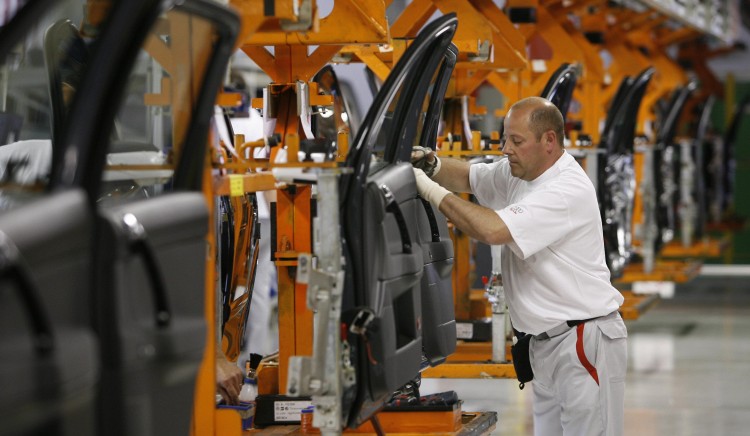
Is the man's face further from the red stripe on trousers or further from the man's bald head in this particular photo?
the red stripe on trousers

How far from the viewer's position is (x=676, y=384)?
376 inches

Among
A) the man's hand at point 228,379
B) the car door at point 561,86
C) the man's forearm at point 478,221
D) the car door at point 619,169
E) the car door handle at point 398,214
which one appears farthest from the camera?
the car door at point 619,169

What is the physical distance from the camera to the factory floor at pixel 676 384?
316 inches

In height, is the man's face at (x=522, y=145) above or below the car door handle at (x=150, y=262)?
above

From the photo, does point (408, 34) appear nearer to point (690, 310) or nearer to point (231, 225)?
point (231, 225)

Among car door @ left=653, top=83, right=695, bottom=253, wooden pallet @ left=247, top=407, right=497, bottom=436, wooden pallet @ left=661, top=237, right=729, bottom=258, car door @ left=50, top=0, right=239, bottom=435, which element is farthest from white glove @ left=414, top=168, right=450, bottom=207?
wooden pallet @ left=661, top=237, right=729, bottom=258

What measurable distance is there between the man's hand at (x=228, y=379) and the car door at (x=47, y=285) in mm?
1500

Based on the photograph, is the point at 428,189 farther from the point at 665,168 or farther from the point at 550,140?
the point at 665,168

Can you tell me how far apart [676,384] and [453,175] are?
4900 millimetres

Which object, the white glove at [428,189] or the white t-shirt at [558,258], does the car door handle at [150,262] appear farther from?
the white t-shirt at [558,258]

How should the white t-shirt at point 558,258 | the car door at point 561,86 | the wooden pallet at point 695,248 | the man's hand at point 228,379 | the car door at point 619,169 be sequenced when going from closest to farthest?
the man's hand at point 228,379
the white t-shirt at point 558,258
the car door at point 561,86
the car door at point 619,169
the wooden pallet at point 695,248

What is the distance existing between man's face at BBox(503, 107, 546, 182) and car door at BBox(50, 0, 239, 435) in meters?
1.95

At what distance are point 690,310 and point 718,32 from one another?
3.97 meters

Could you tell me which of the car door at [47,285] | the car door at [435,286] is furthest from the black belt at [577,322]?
the car door at [47,285]
